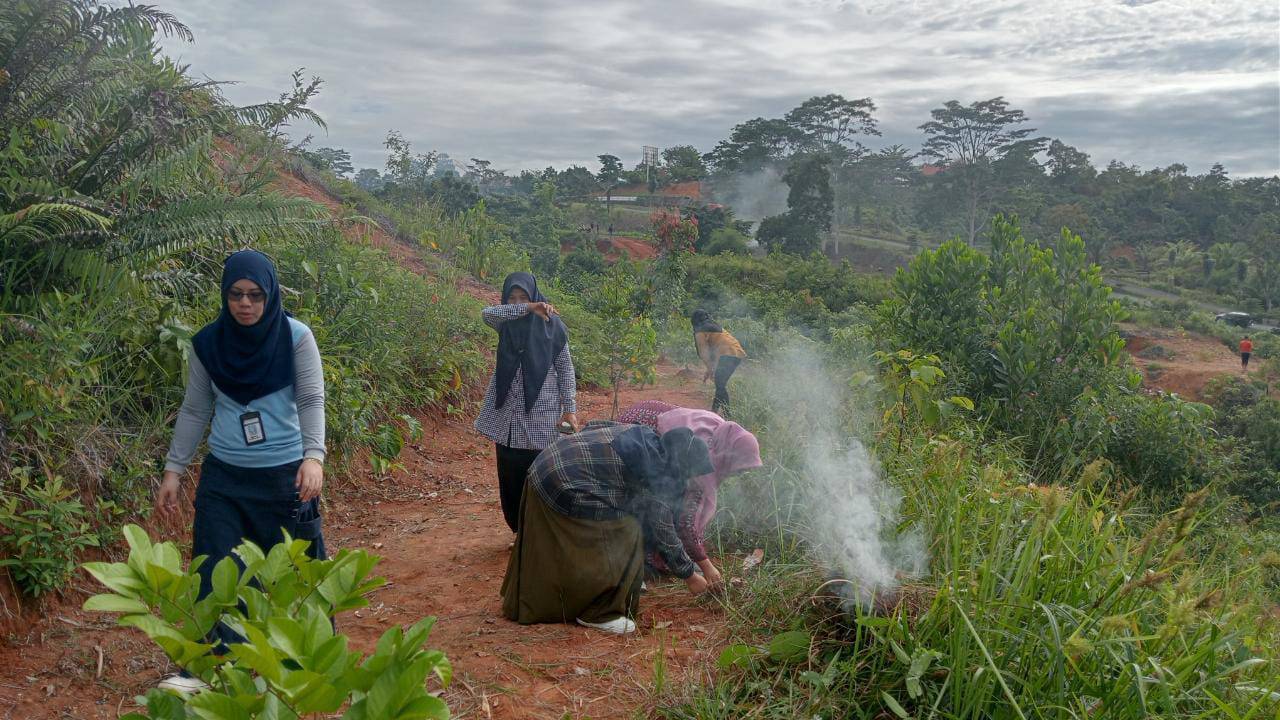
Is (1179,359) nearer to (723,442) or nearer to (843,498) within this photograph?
(843,498)

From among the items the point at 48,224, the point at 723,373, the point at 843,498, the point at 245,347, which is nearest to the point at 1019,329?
the point at 723,373

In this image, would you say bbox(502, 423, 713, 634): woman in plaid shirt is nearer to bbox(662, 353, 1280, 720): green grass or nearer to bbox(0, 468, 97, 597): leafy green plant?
bbox(662, 353, 1280, 720): green grass

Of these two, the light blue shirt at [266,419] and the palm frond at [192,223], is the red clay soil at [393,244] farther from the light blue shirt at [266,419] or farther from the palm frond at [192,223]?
the light blue shirt at [266,419]

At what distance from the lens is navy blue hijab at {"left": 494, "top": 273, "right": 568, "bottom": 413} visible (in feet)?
14.7

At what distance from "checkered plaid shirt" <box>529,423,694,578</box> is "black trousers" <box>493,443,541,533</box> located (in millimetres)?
911

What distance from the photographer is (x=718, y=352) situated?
7.87 m

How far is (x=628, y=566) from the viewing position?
359 cm

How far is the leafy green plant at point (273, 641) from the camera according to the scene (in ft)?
3.98

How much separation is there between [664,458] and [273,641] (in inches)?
91.4

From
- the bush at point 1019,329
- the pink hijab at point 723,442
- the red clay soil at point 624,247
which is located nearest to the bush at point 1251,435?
the bush at point 1019,329

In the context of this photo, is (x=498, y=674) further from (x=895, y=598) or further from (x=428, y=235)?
(x=428, y=235)

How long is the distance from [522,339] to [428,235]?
28.9ft

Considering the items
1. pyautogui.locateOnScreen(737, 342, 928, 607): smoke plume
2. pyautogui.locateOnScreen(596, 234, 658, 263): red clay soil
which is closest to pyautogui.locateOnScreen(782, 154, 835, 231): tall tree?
pyautogui.locateOnScreen(596, 234, 658, 263): red clay soil

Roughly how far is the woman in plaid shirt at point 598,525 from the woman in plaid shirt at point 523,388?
33.8 inches
